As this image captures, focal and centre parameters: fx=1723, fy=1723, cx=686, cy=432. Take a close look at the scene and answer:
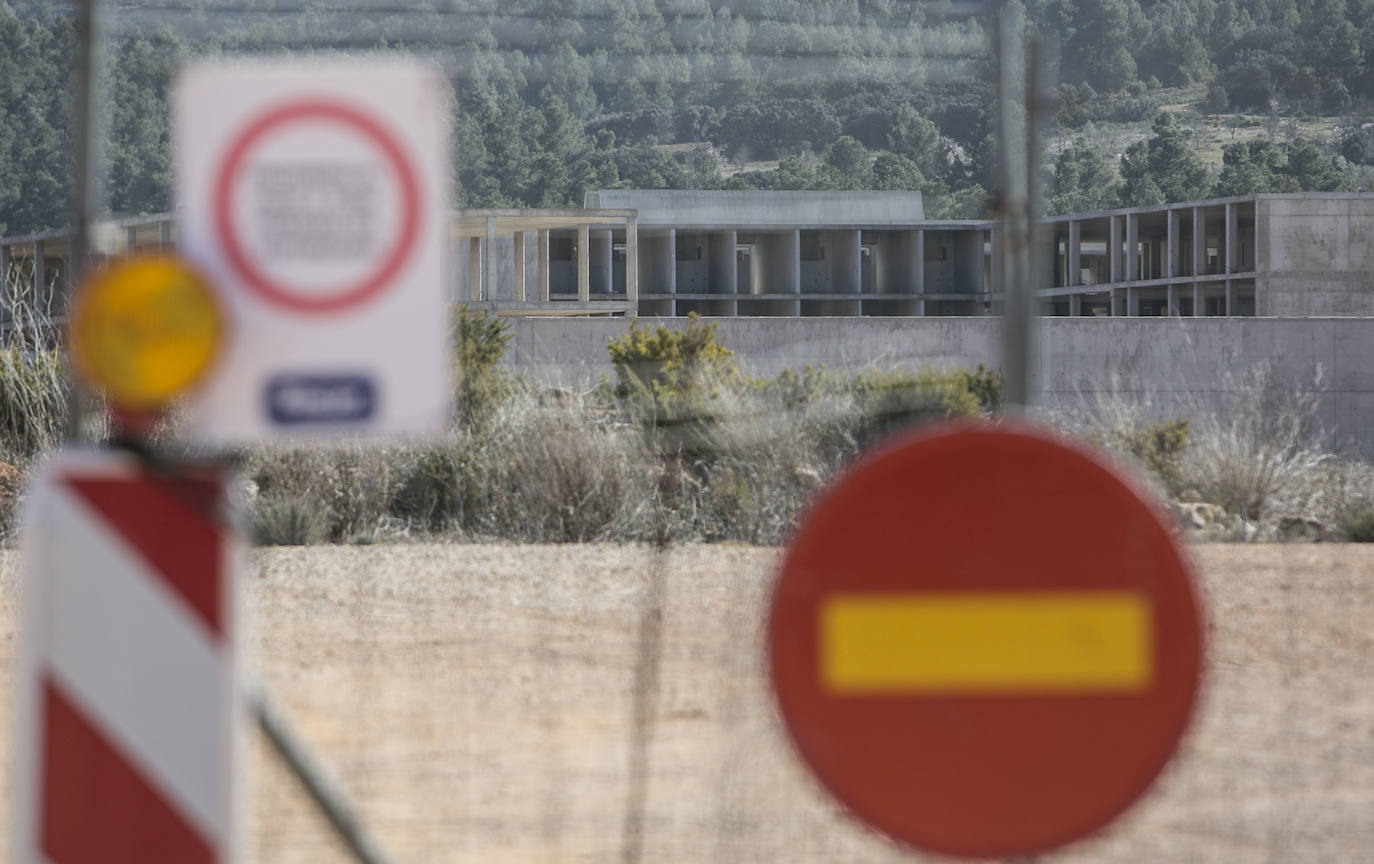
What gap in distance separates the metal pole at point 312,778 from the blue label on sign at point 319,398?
0.78m

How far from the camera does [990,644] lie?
271 cm

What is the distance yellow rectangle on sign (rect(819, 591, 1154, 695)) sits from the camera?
2705 millimetres

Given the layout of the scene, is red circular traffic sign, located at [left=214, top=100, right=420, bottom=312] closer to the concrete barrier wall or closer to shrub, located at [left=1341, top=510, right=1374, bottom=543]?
shrub, located at [left=1341, top=510, right=1374, bottom=543]

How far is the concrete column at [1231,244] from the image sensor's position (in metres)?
56.8

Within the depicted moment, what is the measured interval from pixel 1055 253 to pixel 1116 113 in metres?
65.5

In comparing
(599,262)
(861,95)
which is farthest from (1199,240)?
(861,95)

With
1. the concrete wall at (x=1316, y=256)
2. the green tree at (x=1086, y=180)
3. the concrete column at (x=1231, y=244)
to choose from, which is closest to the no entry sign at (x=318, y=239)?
the concrete wall at (x=1316, y=256)

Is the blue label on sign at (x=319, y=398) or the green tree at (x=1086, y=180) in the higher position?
the green tree at (x=1086, y=180)

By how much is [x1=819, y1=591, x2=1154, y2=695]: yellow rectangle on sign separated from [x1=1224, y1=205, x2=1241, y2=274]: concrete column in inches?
2241

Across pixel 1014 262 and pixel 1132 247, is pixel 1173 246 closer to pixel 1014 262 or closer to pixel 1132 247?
pixel 1132 247

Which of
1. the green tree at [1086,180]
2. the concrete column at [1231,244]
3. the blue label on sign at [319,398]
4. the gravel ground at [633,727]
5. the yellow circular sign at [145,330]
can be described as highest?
the green tree at [1086,180]

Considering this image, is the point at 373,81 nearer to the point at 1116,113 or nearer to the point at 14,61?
the point at 14,61

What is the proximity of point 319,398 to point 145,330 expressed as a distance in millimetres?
279

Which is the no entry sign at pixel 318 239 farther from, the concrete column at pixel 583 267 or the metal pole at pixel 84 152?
the concrete column at pixel 583 267
